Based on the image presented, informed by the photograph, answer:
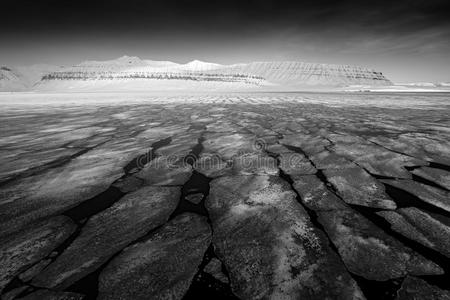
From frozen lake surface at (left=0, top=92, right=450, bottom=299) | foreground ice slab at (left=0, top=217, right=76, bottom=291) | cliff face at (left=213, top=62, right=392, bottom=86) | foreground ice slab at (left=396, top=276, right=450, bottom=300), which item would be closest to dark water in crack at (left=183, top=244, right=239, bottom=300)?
frozen lake surface at (left=0, top=92, right=450, bottom=299)

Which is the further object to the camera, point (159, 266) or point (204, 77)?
point (204, 77)

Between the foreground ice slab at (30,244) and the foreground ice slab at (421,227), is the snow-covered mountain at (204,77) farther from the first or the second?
the foreground ice slab at (421,227)

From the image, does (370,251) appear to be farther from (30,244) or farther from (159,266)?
(30,244)

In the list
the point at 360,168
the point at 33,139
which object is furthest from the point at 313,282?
the point at 33,139

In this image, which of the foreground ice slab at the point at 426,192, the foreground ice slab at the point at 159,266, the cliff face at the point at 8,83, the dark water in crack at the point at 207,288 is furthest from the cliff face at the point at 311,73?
the cliff face at the point at 8,83

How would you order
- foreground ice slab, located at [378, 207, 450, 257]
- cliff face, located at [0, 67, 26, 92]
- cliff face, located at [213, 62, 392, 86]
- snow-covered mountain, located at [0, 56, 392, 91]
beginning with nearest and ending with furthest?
1. foreground ice slab, located at [378, 207, 450, 257]
2. snow-covered mountain, located at [0, 56, 392, 91]
3. cliff face, located at [213, 62, 392, 86]
4. cliff face, located at [0, 67, 26, 92]

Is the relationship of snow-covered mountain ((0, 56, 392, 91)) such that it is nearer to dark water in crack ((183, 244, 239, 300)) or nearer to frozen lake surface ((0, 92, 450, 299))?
frozen lake surface ((0, 92, 450, 299))

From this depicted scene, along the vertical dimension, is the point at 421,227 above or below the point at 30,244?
above

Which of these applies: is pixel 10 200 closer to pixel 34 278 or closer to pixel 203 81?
pixel 34 278

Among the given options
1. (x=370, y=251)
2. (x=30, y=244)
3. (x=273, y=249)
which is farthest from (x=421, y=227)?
(x=30, y=244)
